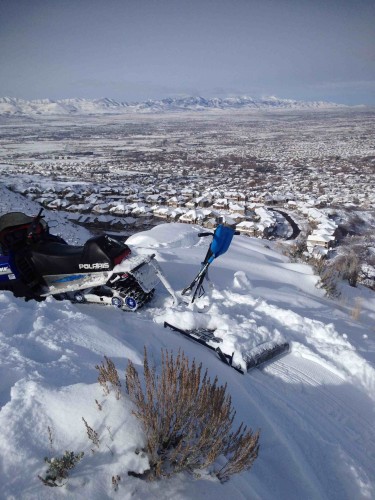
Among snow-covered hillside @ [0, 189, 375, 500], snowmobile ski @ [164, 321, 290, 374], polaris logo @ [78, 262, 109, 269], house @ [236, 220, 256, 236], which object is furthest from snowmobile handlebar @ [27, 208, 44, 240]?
house @ [236, 220, 256, 236]

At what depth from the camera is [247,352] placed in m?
4.27

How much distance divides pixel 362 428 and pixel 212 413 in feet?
7.60

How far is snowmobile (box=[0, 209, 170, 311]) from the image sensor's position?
16.8 feet

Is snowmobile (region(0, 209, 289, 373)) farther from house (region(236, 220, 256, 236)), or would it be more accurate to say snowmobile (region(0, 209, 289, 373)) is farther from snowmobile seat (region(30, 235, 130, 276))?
house (region(236, 220, 256, 236))

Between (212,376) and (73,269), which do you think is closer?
(212,376)

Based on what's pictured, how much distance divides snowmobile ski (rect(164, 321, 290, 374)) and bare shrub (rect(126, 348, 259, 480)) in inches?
68.6

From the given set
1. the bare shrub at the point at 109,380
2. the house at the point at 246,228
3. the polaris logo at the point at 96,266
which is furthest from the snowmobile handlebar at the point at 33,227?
the house at the point at 246,228

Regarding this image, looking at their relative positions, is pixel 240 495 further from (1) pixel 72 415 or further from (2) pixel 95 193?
(2) pixel 95 193

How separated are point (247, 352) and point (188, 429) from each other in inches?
80.7

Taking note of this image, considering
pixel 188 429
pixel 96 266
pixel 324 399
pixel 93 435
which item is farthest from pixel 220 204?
pixel 93 435

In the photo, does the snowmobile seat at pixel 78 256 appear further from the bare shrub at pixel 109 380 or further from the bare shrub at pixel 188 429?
the bare shrub at pixel 188 429

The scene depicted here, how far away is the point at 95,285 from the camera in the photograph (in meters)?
5.21

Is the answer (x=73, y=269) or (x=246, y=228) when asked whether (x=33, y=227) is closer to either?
(x=73, y=269)

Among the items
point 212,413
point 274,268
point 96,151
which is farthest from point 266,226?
point 96,151
